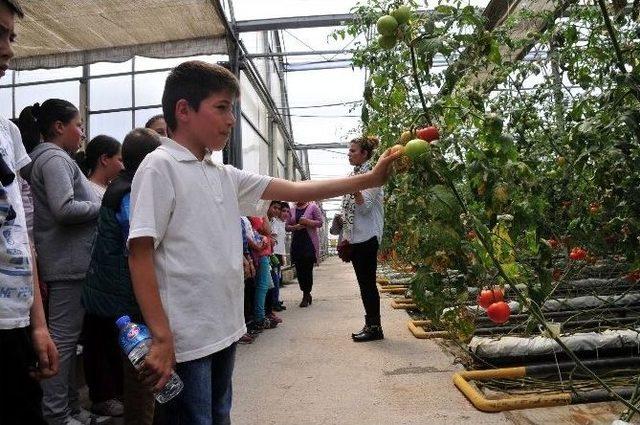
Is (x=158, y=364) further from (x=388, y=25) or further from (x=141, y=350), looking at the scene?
(x=388, y=25)

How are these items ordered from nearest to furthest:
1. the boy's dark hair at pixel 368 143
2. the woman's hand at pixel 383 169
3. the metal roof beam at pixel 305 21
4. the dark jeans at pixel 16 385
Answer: the dark jeans at pixel 16 385 < the woman's hand at pixel 383 169 < the boy's dark hair at pixel 368 143 < the metal roof beam at pixel 305 21

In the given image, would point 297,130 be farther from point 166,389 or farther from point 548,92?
point 166,389

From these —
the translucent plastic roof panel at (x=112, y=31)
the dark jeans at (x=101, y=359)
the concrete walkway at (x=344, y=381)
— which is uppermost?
the translucent plastic roof panel at (x=112, y=31)

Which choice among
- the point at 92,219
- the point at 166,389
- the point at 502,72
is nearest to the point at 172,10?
the point at 92,219

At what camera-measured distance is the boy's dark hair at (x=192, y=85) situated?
4.83 ft

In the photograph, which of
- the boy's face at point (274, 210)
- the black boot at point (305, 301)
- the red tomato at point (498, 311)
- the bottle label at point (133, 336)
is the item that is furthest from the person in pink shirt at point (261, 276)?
the bottle label at point (133, 336)

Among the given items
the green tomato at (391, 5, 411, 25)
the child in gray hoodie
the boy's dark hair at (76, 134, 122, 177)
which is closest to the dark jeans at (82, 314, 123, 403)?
the child in gray hoodie

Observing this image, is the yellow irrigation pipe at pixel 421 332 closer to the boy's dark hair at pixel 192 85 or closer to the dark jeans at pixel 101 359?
the dark jeans at pixel 101 359

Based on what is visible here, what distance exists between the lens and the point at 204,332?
53.4 inches

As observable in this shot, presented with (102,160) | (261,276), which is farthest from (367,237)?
(102,160)

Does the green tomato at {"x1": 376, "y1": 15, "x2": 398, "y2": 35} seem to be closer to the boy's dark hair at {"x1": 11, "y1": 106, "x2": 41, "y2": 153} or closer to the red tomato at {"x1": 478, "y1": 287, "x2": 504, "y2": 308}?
the red tomato at {"x1": 478, "y1": 287, "x2": 504, "y2": 308}

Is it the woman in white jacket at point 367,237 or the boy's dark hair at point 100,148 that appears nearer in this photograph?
the boy's dark hair at point 100,148

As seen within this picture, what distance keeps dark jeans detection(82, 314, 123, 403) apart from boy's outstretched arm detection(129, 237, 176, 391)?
1383 mm

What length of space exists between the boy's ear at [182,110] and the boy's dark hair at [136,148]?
0.62 m
